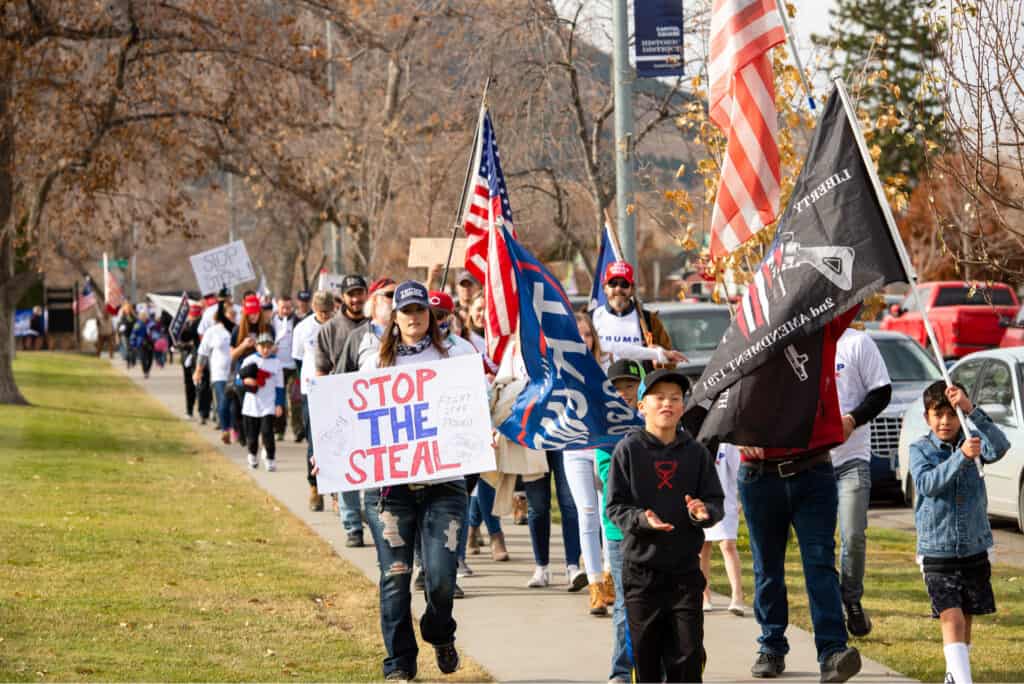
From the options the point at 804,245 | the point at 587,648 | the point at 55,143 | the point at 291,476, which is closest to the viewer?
the point at 804,245

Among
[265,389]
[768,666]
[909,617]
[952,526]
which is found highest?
[265,389]

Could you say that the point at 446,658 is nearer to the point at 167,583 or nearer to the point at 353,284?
the point at 167,583

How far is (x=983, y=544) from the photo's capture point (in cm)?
757

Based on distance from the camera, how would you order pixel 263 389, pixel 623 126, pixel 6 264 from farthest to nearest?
pixel 6 264
pixel 263 389
pixel 623 126

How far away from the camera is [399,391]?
27.0 feet

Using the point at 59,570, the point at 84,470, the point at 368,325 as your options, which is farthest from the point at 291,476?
the point at 368,325

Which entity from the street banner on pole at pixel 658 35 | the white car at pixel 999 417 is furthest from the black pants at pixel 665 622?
the street banner on pole at pixel 658 35

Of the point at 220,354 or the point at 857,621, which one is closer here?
the point at 857,621

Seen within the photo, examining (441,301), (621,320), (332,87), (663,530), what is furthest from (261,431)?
(332,87)

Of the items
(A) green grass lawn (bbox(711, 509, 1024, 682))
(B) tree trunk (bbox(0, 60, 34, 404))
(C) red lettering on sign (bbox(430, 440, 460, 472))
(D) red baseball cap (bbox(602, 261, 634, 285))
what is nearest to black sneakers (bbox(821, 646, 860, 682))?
(A) green grass lawn (bbox(711, 509, 1024, 682))

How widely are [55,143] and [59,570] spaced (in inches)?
730

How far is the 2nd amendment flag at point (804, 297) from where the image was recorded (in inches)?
289

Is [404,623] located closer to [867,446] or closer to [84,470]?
[867,446]

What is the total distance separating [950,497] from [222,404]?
631 inches
